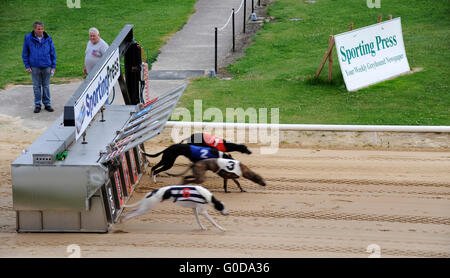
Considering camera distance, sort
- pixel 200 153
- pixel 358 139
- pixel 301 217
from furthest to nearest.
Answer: pixel 358 139 → pixel 200 153 → pixel 301 217

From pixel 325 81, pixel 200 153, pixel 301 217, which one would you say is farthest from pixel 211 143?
pixel 325 81

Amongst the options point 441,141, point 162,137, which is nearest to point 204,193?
point 162,137

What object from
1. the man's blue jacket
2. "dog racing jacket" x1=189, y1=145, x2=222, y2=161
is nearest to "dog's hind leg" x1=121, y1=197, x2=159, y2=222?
"dog racing jacket" x1=189, y1=145, x2=222, y2=161

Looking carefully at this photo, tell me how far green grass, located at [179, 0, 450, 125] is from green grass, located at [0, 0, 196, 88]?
10.9ft

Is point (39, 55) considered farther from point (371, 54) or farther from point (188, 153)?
point (371, 54)

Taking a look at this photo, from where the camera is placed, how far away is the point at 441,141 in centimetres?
1239

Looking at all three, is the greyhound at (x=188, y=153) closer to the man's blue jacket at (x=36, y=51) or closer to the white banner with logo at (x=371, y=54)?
the man's blue jacket at (x=36, y=51)

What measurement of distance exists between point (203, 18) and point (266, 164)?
39.5 feet

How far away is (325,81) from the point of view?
15617 mm

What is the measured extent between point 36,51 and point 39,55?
0.10 metres

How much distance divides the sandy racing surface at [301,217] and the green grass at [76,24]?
21.7 ft

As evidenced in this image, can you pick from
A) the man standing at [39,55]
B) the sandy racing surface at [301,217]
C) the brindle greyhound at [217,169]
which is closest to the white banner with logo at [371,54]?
the sandy racing surface at [301,217]

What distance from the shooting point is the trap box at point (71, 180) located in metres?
8.23

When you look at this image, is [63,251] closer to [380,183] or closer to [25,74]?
[380,183]
